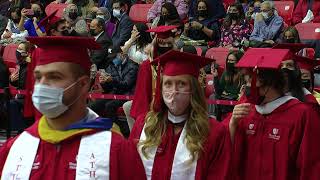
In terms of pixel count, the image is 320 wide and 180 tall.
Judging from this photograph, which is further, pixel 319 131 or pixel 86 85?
pixel 319 131

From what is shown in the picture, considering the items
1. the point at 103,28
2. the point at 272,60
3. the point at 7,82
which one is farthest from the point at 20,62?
the point at 272,60

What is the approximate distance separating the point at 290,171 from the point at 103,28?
826 cm

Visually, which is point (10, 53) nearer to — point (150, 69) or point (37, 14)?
point (37, 14)

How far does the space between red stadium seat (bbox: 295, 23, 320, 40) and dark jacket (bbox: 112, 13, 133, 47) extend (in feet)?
10.2

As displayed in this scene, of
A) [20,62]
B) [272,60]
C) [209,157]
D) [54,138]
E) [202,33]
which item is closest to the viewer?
[54,138]

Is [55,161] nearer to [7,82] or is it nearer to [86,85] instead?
[86,85]

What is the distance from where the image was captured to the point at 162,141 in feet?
17.5

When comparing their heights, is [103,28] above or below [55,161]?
below

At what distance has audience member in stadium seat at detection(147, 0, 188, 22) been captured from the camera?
1490cm

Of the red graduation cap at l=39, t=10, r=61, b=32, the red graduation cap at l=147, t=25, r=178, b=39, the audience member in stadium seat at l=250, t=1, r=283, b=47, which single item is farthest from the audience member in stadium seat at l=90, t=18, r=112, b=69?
the red graduation cap at l=147, t=25, r=178, b=39

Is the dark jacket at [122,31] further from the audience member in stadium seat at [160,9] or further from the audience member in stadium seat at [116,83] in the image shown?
the audience member in stadium seat at [116,83]

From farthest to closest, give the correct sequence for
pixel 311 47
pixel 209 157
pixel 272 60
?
pixel 311 47
pixel 272 60
pixel 209 157

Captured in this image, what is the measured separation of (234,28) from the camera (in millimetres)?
12992

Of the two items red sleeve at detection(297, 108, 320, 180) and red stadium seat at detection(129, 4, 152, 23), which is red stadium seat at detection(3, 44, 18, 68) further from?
red sleeve at detection(297, 108, 320, 180)
